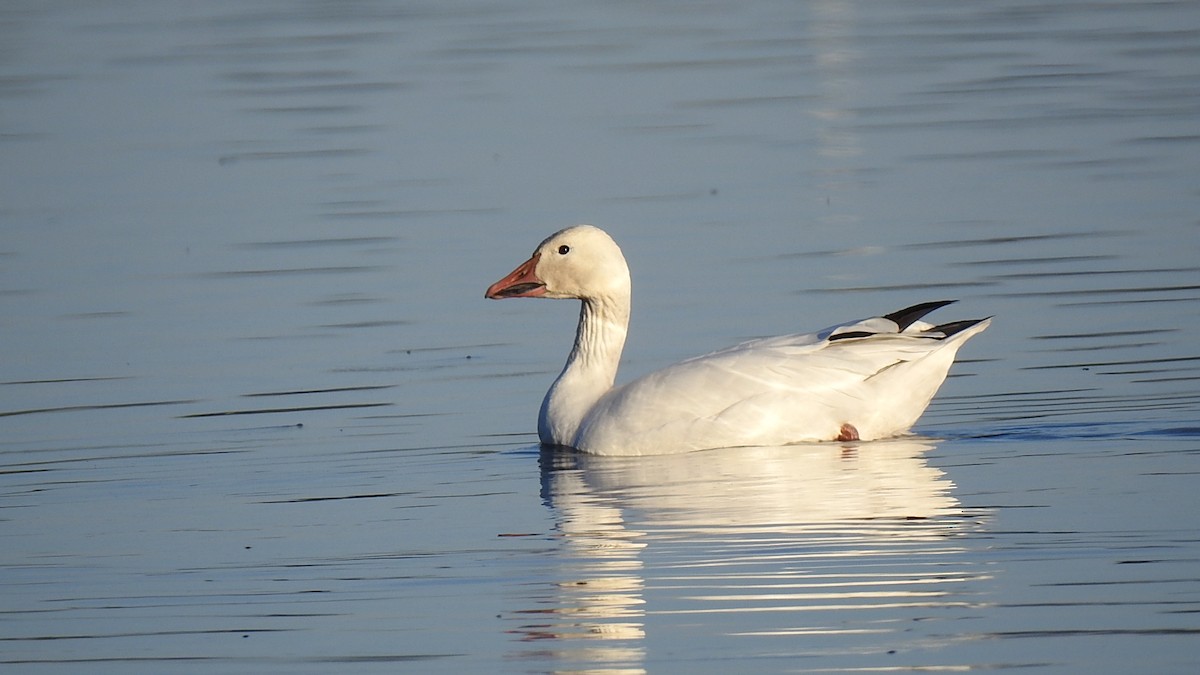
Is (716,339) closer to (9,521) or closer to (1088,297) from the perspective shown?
(1088,297)

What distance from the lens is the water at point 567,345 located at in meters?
6.55

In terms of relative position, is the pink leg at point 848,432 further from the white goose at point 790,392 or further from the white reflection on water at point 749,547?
the white reflection on water at point 749,547

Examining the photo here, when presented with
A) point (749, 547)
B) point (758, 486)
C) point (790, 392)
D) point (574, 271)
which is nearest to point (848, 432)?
point (790, 392)

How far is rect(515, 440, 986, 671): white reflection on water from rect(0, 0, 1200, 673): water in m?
0.03

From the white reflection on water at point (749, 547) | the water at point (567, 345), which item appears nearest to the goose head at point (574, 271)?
the water at point (567, 345)

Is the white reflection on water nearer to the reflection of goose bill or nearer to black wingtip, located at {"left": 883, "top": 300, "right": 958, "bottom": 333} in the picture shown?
the reflection of goose bill

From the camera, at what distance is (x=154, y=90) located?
22953 mm

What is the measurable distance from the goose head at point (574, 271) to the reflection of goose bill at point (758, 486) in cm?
110

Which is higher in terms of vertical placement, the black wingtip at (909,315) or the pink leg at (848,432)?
the black wingtip at (909,315)

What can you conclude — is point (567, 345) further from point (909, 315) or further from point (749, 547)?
point (749, 547)

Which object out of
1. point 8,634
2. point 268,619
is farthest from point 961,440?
point 8,634

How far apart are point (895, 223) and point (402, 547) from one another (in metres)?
7.30

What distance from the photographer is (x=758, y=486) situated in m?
8.49

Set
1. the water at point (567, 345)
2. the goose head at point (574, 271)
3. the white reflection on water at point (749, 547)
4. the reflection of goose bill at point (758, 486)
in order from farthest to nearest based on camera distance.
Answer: the goose head at point (574, 271) → the reflection of goose bill at point (758, 486) → the water at point (567, 345) → the white reflection on water at point (749, 547)
